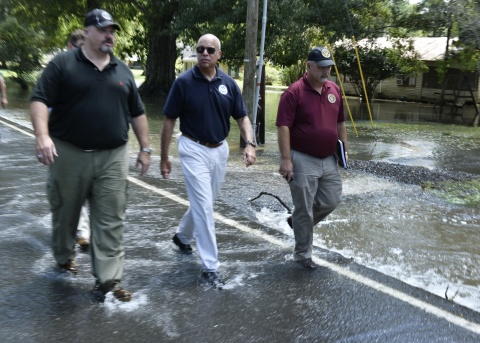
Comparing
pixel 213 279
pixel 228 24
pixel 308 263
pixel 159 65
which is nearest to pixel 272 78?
pixel 159 65

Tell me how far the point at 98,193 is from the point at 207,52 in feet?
5.00

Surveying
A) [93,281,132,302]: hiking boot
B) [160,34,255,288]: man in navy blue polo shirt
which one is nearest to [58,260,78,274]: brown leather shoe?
[93,281,132,302]: hiking boot

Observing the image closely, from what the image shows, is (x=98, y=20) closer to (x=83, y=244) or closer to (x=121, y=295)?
(x=121, y=295)

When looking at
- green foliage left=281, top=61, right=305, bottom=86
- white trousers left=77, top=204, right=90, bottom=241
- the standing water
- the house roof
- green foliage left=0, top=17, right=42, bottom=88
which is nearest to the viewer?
the standing water

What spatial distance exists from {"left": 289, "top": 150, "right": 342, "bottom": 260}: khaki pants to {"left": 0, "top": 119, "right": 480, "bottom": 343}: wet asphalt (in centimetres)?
28

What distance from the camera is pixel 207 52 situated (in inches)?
201

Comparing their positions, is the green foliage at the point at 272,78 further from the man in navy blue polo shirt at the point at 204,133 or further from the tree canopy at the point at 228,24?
the man in navy blue polo shirt at the point at 204,133

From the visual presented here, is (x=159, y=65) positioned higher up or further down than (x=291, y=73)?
higher up

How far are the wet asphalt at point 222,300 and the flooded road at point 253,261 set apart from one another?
14 mm

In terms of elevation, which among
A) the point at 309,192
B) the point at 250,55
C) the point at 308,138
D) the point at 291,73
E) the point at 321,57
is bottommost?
the point at 291,73

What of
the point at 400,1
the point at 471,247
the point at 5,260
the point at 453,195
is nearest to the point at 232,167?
the point at 453,195

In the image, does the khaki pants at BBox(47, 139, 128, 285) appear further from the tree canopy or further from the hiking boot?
the tree canopy

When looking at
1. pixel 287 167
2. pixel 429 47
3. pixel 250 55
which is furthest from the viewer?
pixel 429 47

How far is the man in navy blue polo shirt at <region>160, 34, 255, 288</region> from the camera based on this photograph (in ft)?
16.4
